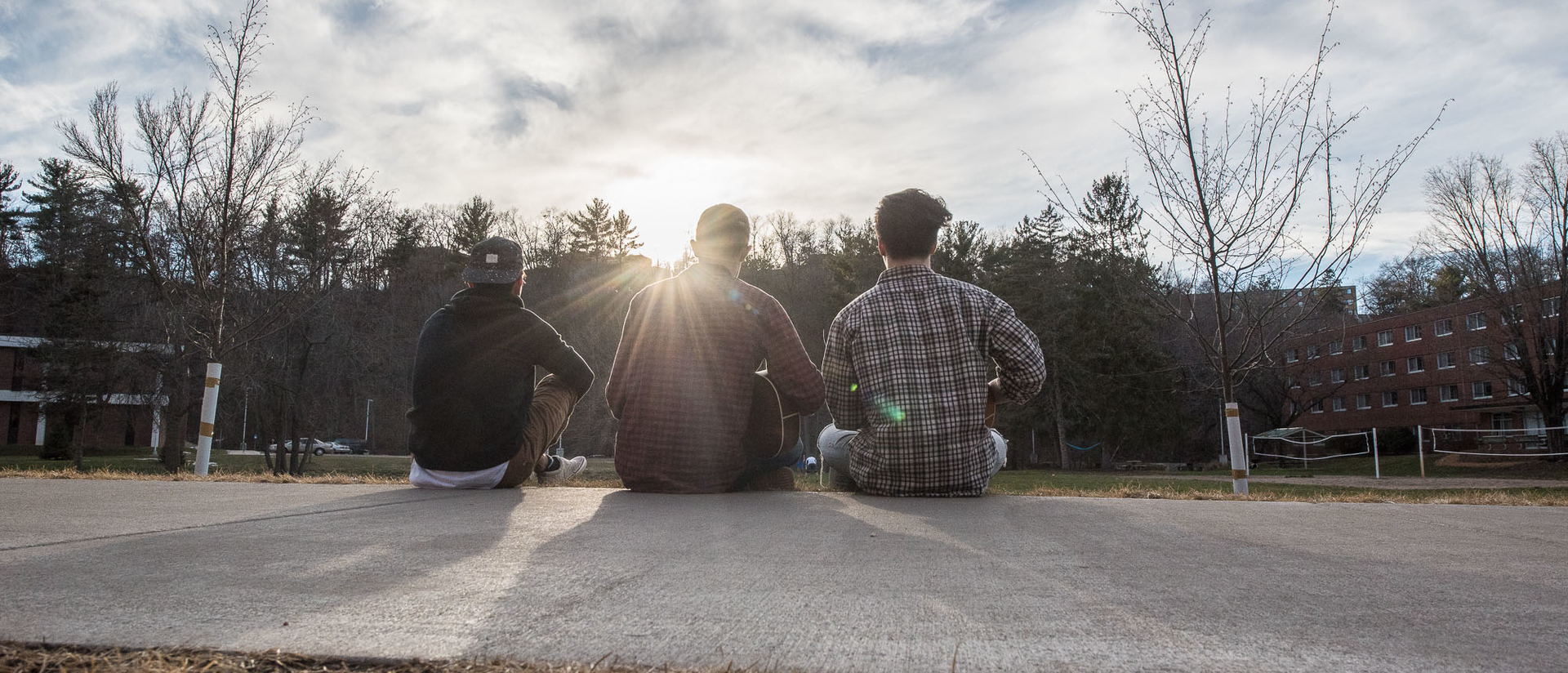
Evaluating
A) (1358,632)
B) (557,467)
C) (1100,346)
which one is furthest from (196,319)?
(1100,346)

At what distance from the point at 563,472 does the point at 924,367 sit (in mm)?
2481

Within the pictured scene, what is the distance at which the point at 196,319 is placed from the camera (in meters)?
11.2

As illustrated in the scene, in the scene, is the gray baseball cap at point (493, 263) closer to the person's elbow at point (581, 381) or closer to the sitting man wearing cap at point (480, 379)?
the sitting man wearing cap at point (480, 379)

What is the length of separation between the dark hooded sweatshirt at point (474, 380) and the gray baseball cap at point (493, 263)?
0.21ft

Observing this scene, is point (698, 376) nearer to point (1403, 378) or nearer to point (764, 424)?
point (764, 424)

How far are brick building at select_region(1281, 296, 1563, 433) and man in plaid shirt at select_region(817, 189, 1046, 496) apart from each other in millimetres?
48092

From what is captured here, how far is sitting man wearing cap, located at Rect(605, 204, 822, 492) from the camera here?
12.5ft

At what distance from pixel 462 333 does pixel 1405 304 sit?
6581 centimetres

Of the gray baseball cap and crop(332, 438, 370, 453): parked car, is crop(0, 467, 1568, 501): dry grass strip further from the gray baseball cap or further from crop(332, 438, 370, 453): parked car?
crop(332, 438, 370, 453): parked car

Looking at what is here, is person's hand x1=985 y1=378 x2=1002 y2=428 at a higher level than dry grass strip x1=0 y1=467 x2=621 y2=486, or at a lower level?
higher

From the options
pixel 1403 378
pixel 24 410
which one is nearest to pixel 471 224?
pixel 24 410

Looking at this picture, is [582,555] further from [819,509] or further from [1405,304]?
[1405,304]

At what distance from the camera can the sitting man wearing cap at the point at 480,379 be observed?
405 cm

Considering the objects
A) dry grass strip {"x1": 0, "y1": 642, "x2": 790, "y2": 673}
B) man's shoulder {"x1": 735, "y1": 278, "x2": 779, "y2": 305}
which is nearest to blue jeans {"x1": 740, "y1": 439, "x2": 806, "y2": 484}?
man's shoulder {"x1": 735, "y1": 278, "x2": 779, "y2": 305}
